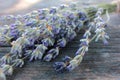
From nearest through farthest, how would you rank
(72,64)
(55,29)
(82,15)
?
1. (72,64)
2. (55,29)
3. (82,15)

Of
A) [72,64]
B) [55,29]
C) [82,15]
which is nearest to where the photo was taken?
[72,64]

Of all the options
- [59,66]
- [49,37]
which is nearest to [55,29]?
[49,37]

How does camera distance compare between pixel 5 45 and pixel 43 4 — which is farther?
pixel 43 4

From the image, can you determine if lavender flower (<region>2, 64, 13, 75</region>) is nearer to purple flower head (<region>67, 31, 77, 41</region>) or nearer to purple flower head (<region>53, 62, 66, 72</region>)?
purple flower head (<region>53, 62, 66, 72</region>)

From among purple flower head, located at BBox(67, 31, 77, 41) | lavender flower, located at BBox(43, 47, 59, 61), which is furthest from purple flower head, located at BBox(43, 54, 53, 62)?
purple flower head, located at BBox(67, 31, 77, 41)

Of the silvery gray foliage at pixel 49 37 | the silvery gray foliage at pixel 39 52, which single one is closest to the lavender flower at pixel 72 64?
the silvery gray foliage at pixel 49 37

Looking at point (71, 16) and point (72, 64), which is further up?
point (71, 16)

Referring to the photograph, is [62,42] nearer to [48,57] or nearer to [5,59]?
[48,57]

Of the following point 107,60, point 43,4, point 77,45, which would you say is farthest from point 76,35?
point 43,4

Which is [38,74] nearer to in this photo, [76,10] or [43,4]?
[76,10]
